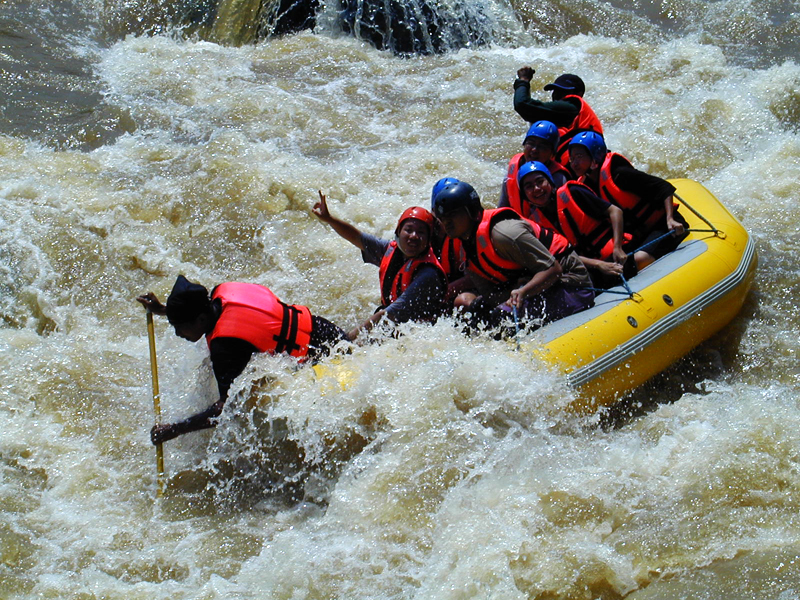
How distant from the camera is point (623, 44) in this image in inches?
365

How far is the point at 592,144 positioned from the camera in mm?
4898

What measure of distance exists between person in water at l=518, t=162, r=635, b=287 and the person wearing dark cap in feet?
3.24

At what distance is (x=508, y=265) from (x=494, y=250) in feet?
0.40

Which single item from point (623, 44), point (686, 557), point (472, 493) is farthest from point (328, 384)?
point (623, 44)

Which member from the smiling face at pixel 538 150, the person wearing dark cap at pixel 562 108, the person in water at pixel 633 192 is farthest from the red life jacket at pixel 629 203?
the person wearing dark cap at pixel 562 108

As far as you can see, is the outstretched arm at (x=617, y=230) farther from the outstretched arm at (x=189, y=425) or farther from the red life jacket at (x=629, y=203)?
the outstretched arm at (x=189, y=425)

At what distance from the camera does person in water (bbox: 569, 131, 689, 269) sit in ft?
16.1

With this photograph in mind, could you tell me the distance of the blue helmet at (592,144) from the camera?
4.89 metres

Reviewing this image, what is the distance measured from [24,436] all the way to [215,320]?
126 centimetres

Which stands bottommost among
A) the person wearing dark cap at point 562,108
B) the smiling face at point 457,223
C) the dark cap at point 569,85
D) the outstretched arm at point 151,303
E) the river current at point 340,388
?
the river current at point 340,388

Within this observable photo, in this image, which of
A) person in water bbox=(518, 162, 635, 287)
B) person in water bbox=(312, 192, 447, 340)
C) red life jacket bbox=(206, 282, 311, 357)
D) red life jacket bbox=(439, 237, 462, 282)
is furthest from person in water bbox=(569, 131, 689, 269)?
red life jacket bbox=(206, 282, 311, 357)

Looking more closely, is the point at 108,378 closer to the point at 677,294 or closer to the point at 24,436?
the point at 24,436

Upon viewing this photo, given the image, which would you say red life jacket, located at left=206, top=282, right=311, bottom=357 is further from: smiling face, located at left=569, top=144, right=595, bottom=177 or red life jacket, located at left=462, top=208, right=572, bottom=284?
smiling face, located at left=569, top=144, right=595, bottom=177

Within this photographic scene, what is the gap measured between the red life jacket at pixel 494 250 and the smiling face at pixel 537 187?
33 centimetres
